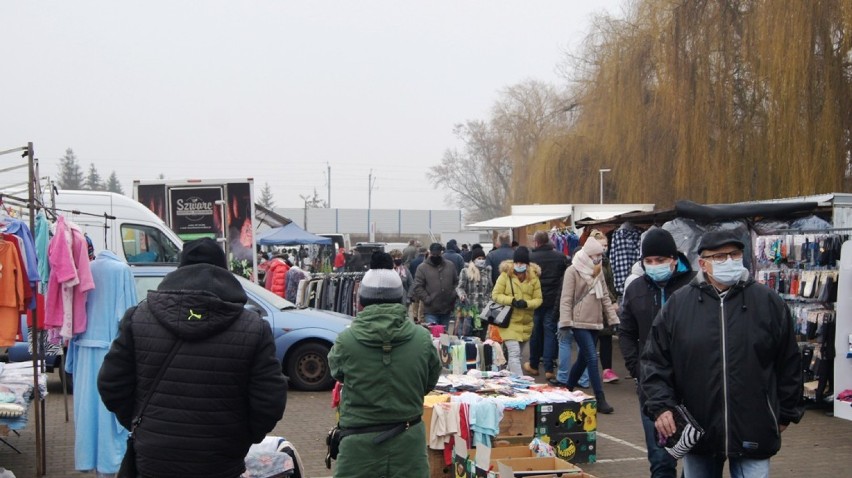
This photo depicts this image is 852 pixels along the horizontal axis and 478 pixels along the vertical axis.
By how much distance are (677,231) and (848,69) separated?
23.0 ft

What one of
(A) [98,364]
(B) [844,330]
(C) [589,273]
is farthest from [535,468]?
(B) [844,330]

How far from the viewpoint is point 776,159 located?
18.7 m

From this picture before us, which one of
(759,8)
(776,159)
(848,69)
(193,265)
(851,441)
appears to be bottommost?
(851,441)

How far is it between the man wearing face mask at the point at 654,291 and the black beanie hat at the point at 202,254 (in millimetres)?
3093

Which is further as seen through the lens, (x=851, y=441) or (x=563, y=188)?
(x=563, y=188)

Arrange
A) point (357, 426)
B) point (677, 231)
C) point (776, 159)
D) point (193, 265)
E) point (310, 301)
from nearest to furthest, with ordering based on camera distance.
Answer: point (193, 265), point (357, 426), point (677, 231), point (310, 301), point (776, 159)

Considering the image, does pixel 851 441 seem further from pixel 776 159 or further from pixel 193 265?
pixel 776 159

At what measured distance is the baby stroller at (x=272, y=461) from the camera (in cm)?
491

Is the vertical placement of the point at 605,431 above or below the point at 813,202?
below

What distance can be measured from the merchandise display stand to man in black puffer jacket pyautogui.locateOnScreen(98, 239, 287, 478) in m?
7.86

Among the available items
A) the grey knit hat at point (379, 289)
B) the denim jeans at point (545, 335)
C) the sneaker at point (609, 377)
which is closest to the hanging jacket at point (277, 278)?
the denim jeans at point (545, 335)

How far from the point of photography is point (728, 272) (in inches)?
184

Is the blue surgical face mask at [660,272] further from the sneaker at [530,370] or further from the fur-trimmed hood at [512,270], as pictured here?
the sneaker at [530,370]

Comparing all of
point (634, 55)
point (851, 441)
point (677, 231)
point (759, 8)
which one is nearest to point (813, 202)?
point (677, 231)
